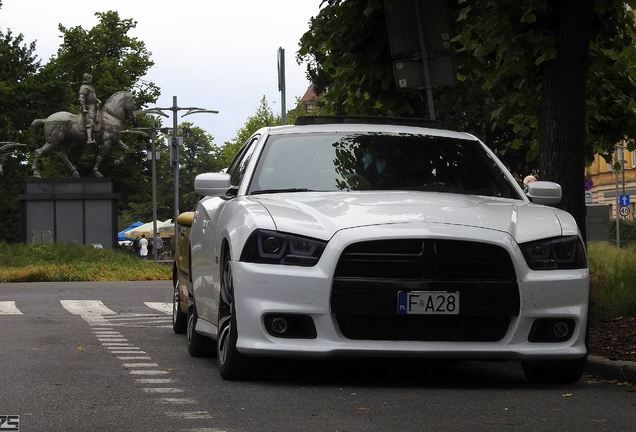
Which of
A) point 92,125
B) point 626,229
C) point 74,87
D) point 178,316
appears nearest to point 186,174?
point 74,87

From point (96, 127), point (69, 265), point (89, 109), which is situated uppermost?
Result: point (89, 109)

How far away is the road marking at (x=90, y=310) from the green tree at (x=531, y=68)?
12.2 ft

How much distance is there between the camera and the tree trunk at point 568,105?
1143 cm

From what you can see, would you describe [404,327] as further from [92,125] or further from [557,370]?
[92,125]

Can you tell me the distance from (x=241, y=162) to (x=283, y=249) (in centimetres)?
232

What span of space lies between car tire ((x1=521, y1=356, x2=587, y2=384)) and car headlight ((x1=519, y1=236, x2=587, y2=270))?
0.60 metres

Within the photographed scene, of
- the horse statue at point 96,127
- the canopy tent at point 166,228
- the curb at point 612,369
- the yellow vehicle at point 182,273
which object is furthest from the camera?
the canopy tent at point 166,228

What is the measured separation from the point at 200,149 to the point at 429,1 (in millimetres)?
126199

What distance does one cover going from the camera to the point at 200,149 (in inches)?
5463

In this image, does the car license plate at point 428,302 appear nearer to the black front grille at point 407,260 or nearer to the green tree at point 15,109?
the black front grille at point 407,260

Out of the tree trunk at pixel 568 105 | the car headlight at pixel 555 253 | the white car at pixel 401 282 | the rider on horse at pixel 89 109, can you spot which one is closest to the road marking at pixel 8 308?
the tree trunk at pixel 568 105

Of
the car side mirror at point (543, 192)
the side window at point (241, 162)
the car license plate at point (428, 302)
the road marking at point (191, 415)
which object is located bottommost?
the road marking at point (191, 415)

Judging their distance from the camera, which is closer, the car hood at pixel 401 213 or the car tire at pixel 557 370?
the car hood at pixel 401 213

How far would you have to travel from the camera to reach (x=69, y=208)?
5138 centimetres
